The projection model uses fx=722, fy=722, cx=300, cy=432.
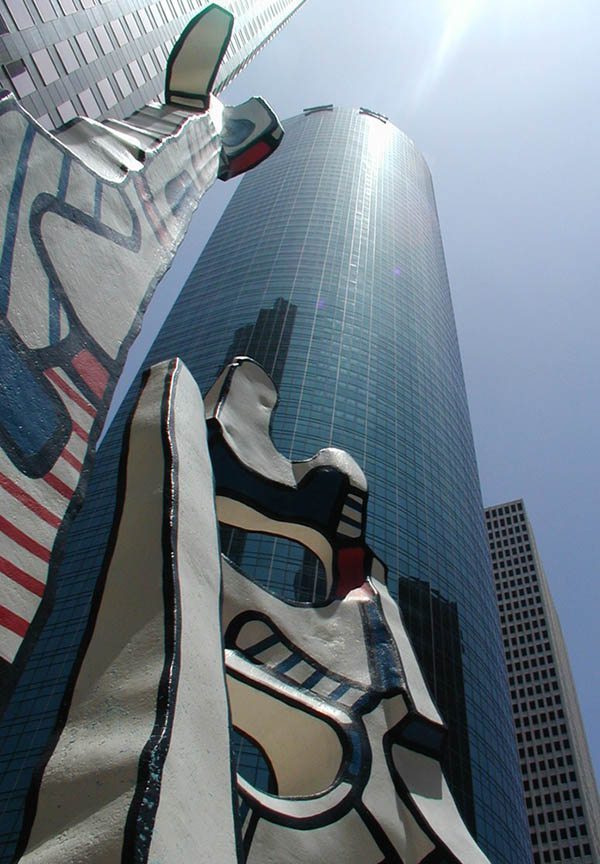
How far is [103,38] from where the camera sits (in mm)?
20078

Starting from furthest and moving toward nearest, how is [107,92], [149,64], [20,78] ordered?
[149,64], [107,92], [20,78]

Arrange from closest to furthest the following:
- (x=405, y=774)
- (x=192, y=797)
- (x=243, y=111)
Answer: (x=192, y=797) → (x=405, y=774) → (x=243, y=111)

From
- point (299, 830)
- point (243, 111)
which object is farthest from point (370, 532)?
point (299, 830)

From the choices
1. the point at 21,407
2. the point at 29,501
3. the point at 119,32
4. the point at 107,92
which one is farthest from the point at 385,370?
the point at 29,501

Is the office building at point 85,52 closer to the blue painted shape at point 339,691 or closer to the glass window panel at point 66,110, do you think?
the glass window panel at point 66,110

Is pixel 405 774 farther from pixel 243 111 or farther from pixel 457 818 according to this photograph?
→ pixel 243 111

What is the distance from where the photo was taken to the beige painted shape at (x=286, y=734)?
5.45 m

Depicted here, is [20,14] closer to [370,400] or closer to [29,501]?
[29,501]

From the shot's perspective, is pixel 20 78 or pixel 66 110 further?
pixel 66 110

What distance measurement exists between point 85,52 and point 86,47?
14 cm

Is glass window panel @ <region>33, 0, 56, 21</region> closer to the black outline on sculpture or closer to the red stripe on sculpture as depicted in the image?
the black outline on sculpture

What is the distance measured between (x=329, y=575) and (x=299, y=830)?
281cm

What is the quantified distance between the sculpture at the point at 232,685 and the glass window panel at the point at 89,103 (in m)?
15.2

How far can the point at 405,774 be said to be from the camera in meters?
5.48
